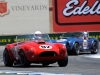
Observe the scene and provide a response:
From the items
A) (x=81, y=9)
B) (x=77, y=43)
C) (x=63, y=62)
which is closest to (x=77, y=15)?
(x=81, y=9)

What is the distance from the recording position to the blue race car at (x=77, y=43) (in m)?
23.9

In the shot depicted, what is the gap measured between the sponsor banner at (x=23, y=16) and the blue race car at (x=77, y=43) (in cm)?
1879

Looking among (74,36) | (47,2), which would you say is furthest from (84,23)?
(74,36)

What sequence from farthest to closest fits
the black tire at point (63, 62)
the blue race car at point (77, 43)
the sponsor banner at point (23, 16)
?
the sponsor banner at point (23, 16) → the blue race car at point (77, 43) → the black tire at point (63, 62)

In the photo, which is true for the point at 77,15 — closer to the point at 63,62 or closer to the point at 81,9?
the point at 81,9

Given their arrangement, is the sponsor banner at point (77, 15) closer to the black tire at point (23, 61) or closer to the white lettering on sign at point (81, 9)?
the white lettering on sign at point (81, 9)

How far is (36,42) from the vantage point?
16.0 m

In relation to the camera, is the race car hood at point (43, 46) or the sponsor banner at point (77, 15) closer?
the race car hood at point (43, 46)

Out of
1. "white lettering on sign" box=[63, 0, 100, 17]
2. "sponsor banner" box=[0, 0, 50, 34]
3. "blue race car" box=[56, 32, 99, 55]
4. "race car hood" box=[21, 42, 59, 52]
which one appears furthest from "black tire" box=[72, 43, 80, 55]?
"white lettering on sign" box=[63, 0, 100, 17]

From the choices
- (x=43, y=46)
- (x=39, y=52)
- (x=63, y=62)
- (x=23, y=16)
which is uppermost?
(x=23, y=16)

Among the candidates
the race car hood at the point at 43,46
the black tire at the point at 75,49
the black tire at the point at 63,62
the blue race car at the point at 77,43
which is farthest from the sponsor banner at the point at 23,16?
the race car hood at the point at 43,46

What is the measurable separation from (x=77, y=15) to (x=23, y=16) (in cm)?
499

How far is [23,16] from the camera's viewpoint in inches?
1737

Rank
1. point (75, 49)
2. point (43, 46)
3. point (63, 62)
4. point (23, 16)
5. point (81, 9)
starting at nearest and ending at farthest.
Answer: point (43, 46) < point (63, 62) < point (75, 49) < point (23, 16) < point (81, 9)
